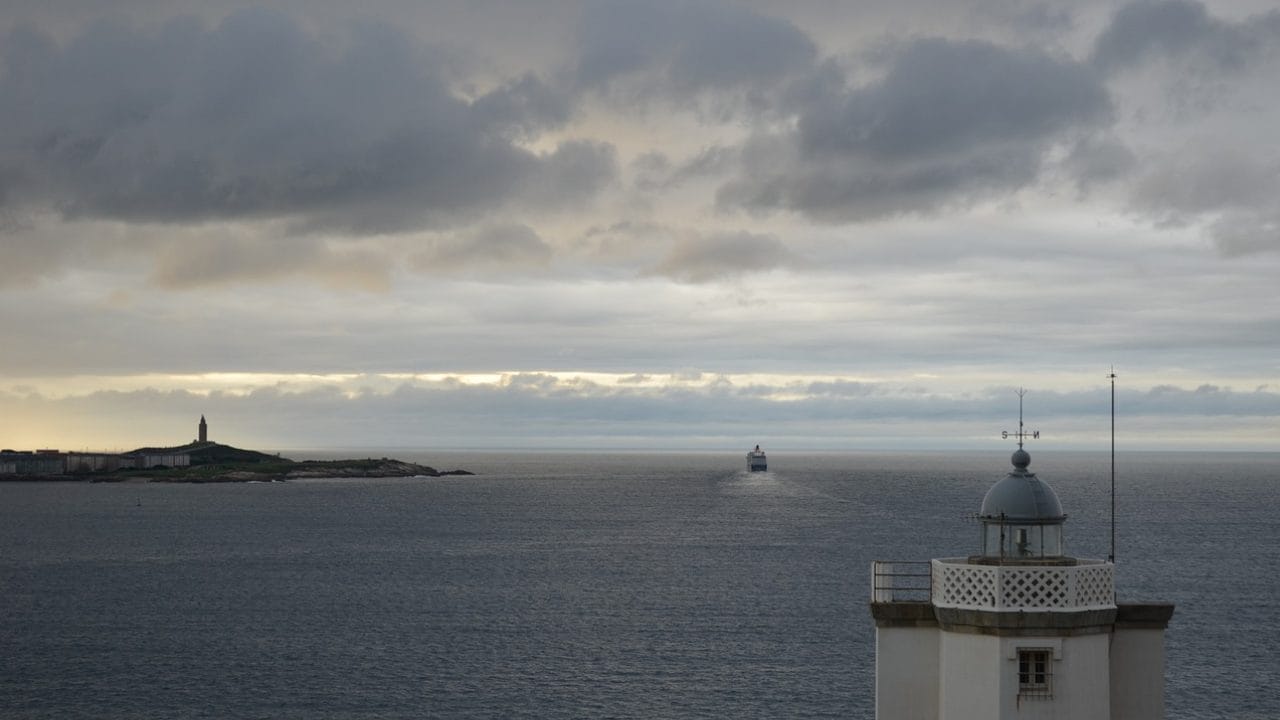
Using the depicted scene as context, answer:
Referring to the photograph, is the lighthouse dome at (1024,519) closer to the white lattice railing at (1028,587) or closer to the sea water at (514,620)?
the white lattice railing at (1028,587)

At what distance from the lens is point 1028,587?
63.8ft

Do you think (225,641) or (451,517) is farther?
(451,517)

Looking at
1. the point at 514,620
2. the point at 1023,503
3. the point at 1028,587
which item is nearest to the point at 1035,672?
the point at 1028,587

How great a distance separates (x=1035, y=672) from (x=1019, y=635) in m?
0.71

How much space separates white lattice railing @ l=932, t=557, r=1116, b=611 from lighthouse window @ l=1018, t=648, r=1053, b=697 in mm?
717

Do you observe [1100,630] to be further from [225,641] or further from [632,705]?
[225,641]

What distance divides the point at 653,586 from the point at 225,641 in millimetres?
34572

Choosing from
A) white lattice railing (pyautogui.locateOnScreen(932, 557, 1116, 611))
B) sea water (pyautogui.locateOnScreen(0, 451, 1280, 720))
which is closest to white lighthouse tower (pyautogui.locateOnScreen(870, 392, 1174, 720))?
white lattice railing (pyautogui.locateOnScreen(932, 557, 1116, 611))

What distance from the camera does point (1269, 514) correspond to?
197 meters

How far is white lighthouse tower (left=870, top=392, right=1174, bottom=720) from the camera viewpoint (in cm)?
1947

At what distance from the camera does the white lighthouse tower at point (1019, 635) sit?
1947cm

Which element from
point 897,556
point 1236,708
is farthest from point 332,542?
point 1236,708

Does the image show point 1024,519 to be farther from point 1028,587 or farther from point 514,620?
point 514,620

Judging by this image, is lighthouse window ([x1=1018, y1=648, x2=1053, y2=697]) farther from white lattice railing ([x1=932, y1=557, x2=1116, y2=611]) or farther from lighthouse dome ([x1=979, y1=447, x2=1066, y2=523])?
lighthouse dome ([x1=979, y1=447, x2=1066, y2=523])
